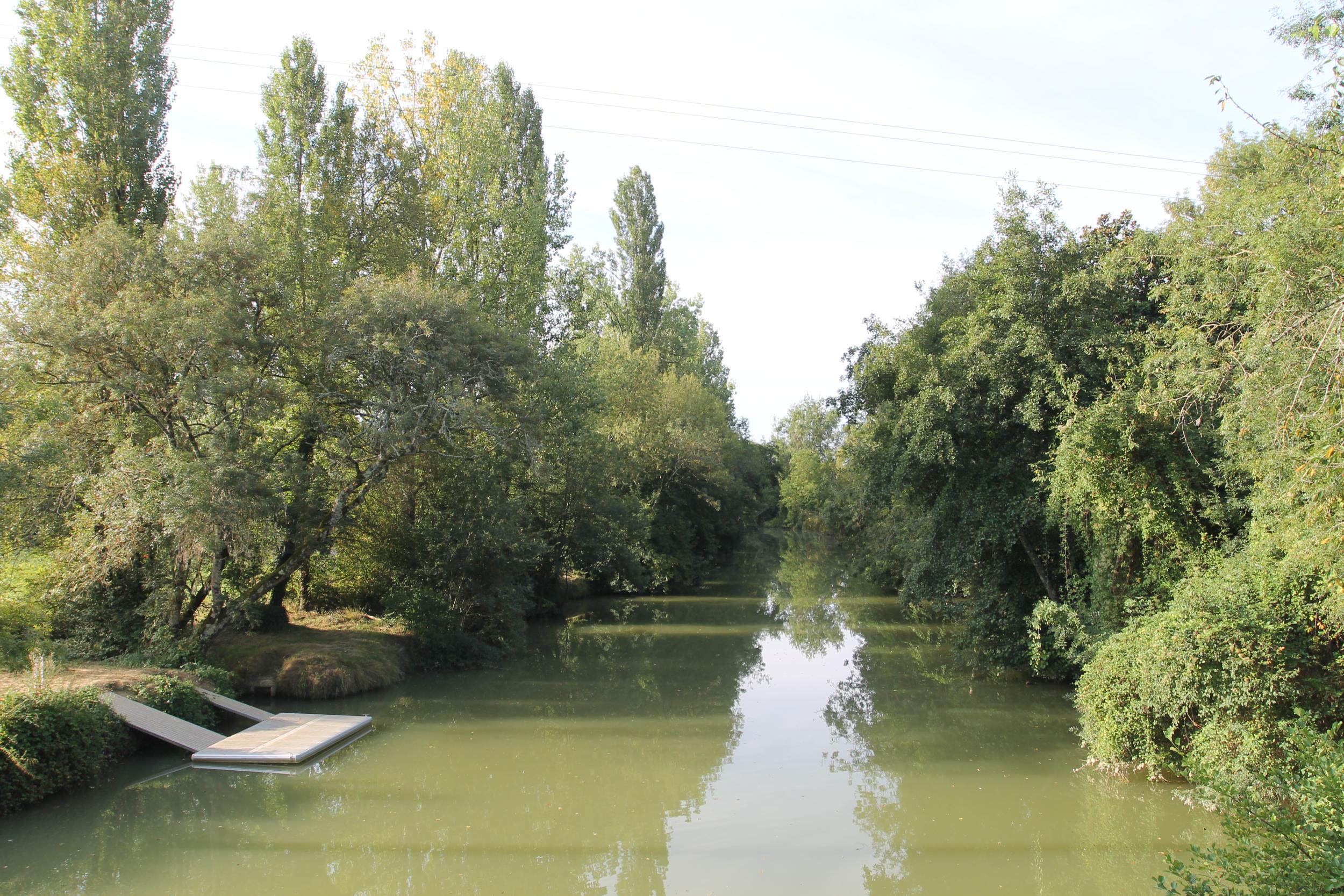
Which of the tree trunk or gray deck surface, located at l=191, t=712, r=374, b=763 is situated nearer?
gray deck surface, located at l=191, t=712, r=374, b=763

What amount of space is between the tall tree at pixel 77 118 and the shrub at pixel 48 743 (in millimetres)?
9761

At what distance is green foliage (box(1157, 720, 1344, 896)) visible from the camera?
520cm

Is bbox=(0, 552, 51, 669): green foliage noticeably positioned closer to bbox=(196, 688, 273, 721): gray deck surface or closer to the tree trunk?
bbox=(196, 688, 273, 721): gray deck surface

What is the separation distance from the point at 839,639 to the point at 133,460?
16.9 meters

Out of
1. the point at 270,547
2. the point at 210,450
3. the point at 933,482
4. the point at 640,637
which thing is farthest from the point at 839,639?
the point at 210,450

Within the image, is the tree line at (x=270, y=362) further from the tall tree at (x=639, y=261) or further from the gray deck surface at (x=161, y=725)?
the tall tree at (x=639, y=261)

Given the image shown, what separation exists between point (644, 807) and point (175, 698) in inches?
284

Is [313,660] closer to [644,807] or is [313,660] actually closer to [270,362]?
Answer: [270,362]

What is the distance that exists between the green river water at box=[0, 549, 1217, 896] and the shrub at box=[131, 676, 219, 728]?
777 mm

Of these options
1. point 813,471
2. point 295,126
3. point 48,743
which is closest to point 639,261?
point 813,471

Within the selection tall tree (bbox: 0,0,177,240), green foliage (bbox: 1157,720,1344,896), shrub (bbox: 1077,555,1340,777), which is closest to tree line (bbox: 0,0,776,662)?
tall tree (bbox: 0,0,177,240)

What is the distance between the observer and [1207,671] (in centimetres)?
939

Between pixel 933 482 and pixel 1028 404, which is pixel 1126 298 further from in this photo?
pixel 933 482

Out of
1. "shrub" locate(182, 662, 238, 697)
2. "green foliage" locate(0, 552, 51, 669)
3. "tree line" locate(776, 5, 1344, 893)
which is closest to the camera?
"tree line" locate(776, 5, 1344, 893)
